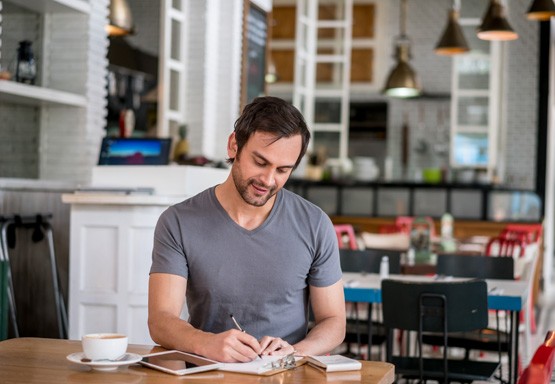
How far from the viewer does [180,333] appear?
98.8 inches

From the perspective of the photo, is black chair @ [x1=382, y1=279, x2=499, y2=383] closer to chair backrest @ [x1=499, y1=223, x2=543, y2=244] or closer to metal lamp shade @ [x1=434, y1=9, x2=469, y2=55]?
chair backrest @ [x1=499, y1=223, x2=543, y2=244]

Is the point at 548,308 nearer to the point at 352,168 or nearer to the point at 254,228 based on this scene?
the point at 352,168

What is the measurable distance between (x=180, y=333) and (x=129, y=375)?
37 cm

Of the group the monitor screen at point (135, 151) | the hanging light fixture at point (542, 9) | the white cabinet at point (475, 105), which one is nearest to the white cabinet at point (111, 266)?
the monitor screen at point (135, 151)

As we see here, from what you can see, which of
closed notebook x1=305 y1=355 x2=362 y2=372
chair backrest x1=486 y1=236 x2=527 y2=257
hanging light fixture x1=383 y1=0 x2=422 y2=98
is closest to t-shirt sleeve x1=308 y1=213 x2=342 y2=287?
closed notebook x1=305 y1=355 x2=362 y2=372

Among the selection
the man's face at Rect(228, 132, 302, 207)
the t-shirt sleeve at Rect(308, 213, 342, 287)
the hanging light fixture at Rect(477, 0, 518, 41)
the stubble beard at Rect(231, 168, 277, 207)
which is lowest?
the t-shirt sleeve at Rect(308, 213, 342, 287)

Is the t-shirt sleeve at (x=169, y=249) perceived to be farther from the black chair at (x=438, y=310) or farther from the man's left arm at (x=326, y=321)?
the black chair at (x=438, y=310)

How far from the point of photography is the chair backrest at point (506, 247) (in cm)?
816

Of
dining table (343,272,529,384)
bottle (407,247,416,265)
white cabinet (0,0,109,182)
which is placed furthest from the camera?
bottle (407,247,416,265)

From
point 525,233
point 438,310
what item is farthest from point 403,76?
point 438,310

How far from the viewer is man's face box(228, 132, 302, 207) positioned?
2615mm

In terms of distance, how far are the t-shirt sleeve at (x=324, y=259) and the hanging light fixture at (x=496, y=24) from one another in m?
6.40

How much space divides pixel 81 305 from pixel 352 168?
29.6 ft

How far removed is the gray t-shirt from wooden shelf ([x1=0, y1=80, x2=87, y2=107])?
10.5ft
